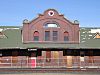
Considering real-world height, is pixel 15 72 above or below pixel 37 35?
below

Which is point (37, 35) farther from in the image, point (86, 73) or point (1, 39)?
point (86, 73)

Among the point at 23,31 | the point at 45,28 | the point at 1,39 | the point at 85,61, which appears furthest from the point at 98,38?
the point at 1,39

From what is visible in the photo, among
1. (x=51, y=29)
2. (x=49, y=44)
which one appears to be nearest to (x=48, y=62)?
Answer: (x=49, y=44)

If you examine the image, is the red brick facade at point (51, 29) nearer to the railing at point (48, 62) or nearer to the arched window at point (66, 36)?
the arched window at point (66, 36)

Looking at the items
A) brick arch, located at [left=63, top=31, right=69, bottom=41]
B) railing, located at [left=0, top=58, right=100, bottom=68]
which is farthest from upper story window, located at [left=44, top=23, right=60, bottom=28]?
railing, located at [left=0, top=58, right=100, bottom=68]

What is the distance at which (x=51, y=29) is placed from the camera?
4594 centimetres

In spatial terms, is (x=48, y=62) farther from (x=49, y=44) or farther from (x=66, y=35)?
(x=66, y=35)

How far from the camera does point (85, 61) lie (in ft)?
142

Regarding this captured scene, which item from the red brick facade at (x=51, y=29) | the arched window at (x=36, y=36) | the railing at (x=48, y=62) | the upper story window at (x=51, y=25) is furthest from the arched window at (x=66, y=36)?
the arched window at (x=36, y=36)

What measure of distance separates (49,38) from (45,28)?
1586 millimetres

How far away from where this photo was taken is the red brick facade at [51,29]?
45.8 m

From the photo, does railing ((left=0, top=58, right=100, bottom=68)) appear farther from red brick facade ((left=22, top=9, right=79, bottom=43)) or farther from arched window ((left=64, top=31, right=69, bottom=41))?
arched window ((left=64, top=31, right=69, bottom=41))

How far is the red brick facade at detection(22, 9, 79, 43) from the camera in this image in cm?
4581

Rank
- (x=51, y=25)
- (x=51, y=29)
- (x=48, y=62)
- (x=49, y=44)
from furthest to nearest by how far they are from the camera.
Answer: (x=51, y=25) < (x=51, y=29) < (x=49, y=44) < (x=48, y=62)
